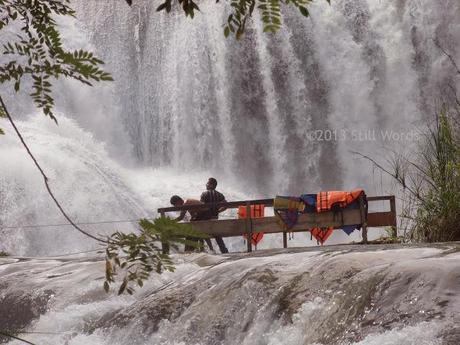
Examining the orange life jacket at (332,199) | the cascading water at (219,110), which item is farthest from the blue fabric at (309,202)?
the cascading water at (219,110)

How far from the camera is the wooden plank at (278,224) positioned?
37.4 feet

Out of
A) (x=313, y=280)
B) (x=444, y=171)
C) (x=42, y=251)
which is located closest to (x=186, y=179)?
(x=42, y=251)

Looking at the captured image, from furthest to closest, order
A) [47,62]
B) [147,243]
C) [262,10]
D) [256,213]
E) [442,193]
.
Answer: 1. [256,213]
2. [442,193]
3. [47,62]
4. [147,243]
5. [262,10]

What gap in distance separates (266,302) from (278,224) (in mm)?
3689

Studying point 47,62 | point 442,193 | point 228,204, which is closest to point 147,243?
point 47,62

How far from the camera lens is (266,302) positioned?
777 centimetres

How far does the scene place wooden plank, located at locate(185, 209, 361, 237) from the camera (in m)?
11.4

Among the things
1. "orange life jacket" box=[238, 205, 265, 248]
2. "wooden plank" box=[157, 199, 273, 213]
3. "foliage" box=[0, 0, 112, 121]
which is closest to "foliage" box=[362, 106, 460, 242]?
"wooden plank" box=[157, 199, 273, 213]

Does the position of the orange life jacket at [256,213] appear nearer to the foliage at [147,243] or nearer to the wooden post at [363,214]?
the wooden post at [363,214]

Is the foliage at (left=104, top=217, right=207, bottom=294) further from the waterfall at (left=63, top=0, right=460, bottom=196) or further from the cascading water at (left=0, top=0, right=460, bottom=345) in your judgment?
the waterfall at (left=63, top=0, right=460, bottom=196)

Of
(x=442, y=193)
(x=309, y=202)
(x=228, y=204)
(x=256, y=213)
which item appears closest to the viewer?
(x=442, y=193)

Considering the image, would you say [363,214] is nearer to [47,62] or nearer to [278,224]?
[278,224]

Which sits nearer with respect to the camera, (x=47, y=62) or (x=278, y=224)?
(x=47, y=62)

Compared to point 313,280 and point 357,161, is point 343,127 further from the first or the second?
point 313,280
